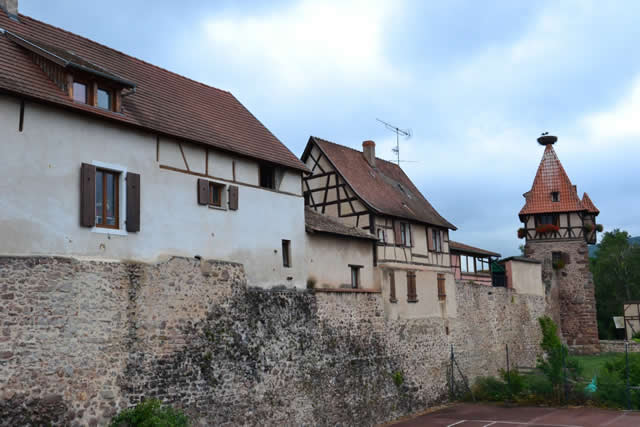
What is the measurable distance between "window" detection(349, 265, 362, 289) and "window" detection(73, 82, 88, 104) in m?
11.0

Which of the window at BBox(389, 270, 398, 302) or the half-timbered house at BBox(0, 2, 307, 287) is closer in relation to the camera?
the half-timbered house at BBox(0, 2, 307, 287)

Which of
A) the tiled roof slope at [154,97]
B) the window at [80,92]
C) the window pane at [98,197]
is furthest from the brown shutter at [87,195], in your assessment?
the window at [80,92]

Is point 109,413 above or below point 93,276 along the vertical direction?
below

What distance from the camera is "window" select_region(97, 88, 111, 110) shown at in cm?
1434

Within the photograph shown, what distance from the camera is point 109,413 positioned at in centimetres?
1320

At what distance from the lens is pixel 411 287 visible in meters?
24.7

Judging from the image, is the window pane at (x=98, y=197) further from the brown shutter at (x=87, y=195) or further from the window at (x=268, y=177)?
the window at (x=268, y=177)

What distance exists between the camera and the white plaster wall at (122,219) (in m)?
12.3

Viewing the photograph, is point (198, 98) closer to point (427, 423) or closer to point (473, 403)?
point (427, 423)

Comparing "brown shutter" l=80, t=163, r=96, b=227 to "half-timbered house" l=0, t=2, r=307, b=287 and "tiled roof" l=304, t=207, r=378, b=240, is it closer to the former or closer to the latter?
"half-timbered house" l=0, t=2, r=307, b=287

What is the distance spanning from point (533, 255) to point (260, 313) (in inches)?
1041

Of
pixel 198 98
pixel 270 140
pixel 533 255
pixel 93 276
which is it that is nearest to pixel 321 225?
pixel 270 140

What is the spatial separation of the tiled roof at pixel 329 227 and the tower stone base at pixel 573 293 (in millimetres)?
19946

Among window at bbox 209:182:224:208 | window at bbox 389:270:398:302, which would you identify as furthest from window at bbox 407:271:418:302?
window at bbox 209:182:224:208
